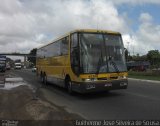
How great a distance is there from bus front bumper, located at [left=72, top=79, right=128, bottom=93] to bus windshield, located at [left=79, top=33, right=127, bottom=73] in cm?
56

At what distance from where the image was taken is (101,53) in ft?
54.7

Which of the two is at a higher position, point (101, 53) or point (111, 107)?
point (101, 53)

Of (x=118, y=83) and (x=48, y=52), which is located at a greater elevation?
(x=48, y=52)

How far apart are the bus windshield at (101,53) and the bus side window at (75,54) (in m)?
0.32

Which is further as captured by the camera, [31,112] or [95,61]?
[95,61]

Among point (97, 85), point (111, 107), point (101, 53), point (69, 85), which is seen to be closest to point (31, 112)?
point (111, 107)

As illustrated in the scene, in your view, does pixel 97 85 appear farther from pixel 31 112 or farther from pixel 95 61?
pixel 31 112

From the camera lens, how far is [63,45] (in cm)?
1969

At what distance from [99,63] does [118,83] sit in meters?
1.39

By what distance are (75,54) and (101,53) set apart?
4.10 feet

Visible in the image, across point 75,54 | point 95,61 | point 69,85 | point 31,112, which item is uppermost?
point 75,54

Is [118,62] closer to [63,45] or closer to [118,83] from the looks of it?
[118,83]

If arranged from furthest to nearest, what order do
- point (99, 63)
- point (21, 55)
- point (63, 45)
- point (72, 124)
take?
point (21, 55)
point (63, 45)
point (99, 63)
point (72, 124)

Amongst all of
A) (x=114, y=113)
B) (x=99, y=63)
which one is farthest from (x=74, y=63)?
(x=114, y=113)
